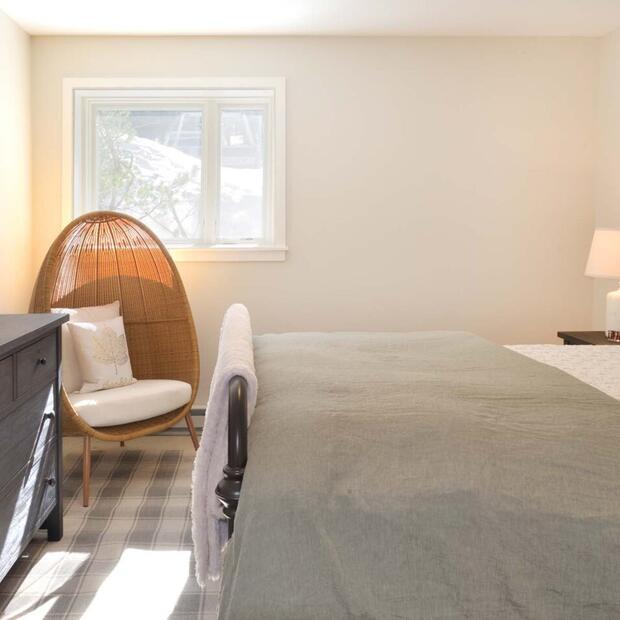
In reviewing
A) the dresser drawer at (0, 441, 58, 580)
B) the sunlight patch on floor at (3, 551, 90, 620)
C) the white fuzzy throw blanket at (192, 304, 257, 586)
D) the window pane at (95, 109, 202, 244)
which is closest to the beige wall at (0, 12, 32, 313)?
the window pane at (95, 109, 202, 244)

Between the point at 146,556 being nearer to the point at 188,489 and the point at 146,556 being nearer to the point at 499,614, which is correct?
the point at 188,489

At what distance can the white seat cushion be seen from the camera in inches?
132

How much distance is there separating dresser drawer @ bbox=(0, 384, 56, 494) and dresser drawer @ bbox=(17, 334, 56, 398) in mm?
50

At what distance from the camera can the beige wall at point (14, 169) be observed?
3.97 m

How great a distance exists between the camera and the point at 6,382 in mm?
2145

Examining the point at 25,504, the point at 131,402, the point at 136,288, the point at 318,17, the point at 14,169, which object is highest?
the point at 318,17

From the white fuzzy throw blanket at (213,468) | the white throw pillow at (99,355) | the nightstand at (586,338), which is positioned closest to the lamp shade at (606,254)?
the nightstand at (586,338)

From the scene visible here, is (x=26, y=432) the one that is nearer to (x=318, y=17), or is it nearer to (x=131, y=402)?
(x=131, y=402)

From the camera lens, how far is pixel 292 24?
4156 millimetres

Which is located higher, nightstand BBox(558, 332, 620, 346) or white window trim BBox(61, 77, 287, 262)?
white window trim BBox(61, 77, 287, 262)

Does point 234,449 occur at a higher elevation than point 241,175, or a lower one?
lower

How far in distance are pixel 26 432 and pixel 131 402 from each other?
3.50 ft

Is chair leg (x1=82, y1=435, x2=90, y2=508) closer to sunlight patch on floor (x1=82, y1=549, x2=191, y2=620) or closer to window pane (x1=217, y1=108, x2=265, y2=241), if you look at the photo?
sunlight patch on floor (x1=82, y1=549, x2=191, y2=620)

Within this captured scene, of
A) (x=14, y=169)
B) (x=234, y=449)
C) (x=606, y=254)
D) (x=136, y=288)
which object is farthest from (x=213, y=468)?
(x=14, y=169)
